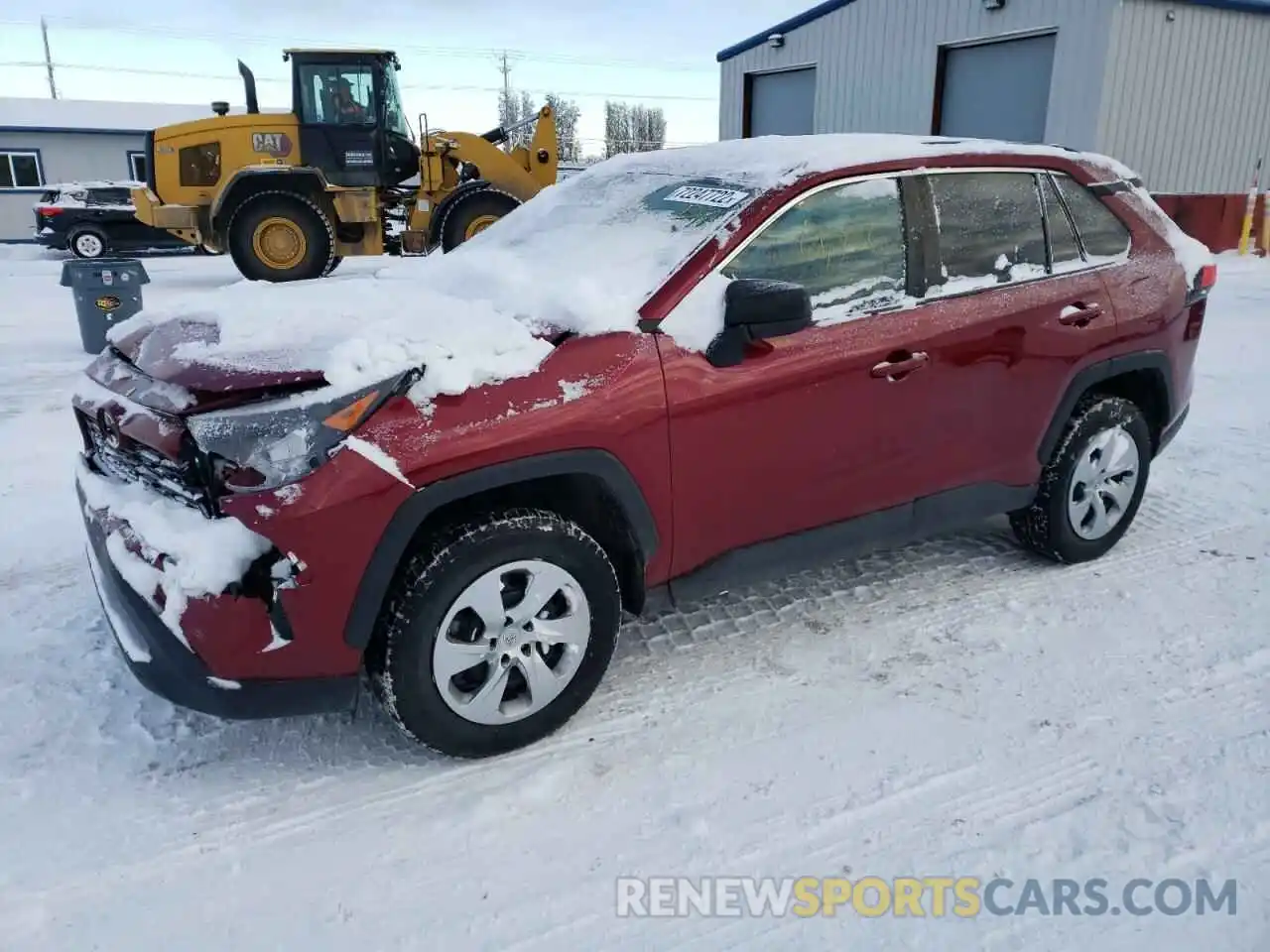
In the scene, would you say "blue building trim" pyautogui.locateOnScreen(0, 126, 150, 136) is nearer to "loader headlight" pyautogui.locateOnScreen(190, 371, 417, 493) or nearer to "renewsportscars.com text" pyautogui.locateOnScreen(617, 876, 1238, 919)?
"loader headlight" pyautogui.locateOnScreen(190, 371, 417, 493)

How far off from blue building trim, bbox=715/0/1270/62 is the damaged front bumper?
16542mm

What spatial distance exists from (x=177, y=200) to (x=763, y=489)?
12.6 m

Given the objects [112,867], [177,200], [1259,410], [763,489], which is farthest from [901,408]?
[177,200]

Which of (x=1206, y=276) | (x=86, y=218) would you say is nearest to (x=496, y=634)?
(x=1206, y=276)

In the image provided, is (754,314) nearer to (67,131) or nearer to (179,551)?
(179,551)

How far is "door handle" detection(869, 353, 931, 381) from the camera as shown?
10.3 ft

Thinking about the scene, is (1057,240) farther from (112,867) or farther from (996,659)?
(112,867)

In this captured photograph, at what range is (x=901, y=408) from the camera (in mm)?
3230

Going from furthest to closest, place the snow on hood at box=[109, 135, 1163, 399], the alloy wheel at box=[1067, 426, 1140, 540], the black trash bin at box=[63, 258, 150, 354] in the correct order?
1. the black trash bin at box=[63, 258, 150, 354]
2. the alloy wheel at box=[1067, 426, 1140, 540]
3. the snow on hood at box=[109, 135, 1163, 399]

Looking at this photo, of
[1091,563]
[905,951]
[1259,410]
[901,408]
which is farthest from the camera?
[1259,410]

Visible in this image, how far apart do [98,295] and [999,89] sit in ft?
44.2

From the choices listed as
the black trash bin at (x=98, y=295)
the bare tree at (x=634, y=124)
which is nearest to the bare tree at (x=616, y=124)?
the bare tree at (x=634, y=124)

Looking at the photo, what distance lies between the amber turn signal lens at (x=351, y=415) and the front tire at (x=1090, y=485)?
2.72m

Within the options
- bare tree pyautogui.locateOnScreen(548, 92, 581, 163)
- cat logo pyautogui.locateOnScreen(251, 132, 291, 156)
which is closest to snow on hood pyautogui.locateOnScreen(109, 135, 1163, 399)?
cat logo pyautogui.locateOnScreen(251, 132, 291, 156)
